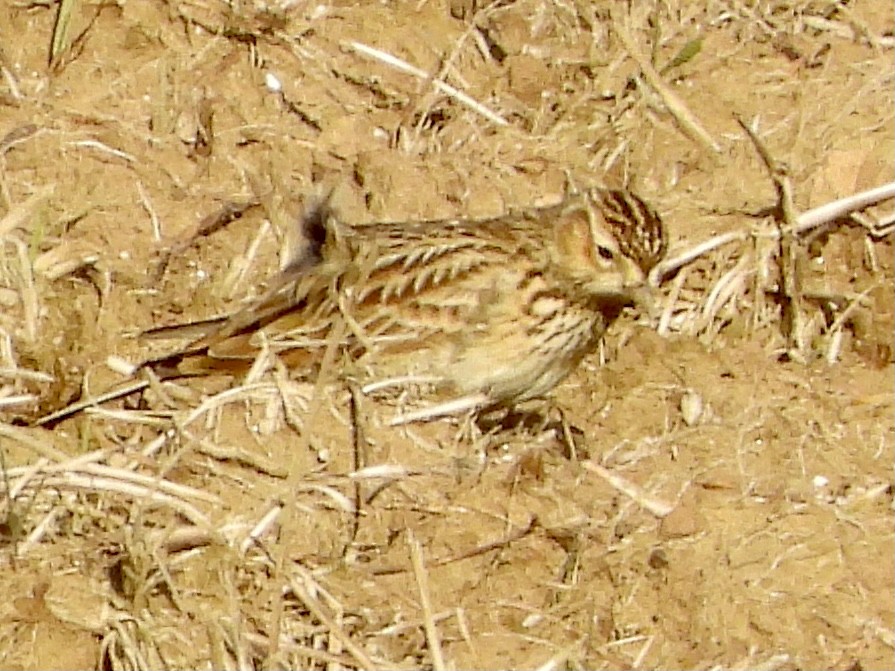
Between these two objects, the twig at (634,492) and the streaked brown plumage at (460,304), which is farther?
the streaked brown plumage at (460,304)

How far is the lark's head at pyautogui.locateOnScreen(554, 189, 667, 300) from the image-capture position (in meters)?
5.37

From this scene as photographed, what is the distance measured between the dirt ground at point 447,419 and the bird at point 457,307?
132mm

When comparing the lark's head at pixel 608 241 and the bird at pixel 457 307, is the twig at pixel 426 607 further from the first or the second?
the lark's head at pixel 608 241

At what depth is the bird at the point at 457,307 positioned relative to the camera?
17.6 ft

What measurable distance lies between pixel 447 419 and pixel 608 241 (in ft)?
2.07

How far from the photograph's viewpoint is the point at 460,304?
18.1 ft

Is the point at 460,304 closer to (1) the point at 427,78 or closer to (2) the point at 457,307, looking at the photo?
(2) the point at 457,307

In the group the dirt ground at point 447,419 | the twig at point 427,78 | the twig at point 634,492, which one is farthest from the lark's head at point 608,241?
the twig at point 427,78

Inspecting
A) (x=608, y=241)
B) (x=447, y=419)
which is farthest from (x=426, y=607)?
(x=608, y=241)

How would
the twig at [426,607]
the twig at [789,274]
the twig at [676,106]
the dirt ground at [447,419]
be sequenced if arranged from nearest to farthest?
the twig at [426,607], the dirt ground at [447,419], the twig at [789,274], the twig at [676,106]

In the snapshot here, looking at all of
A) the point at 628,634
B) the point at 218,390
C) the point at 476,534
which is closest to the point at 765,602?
the point at 628,634

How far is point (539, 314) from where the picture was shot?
5473 mm

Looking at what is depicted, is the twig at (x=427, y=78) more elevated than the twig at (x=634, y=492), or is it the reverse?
the twig at (x=427, y=78)

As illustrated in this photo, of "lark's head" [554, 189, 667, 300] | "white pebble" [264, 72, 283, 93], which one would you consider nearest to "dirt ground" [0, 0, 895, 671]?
"white pebble" [264, 72, 283, 93]
